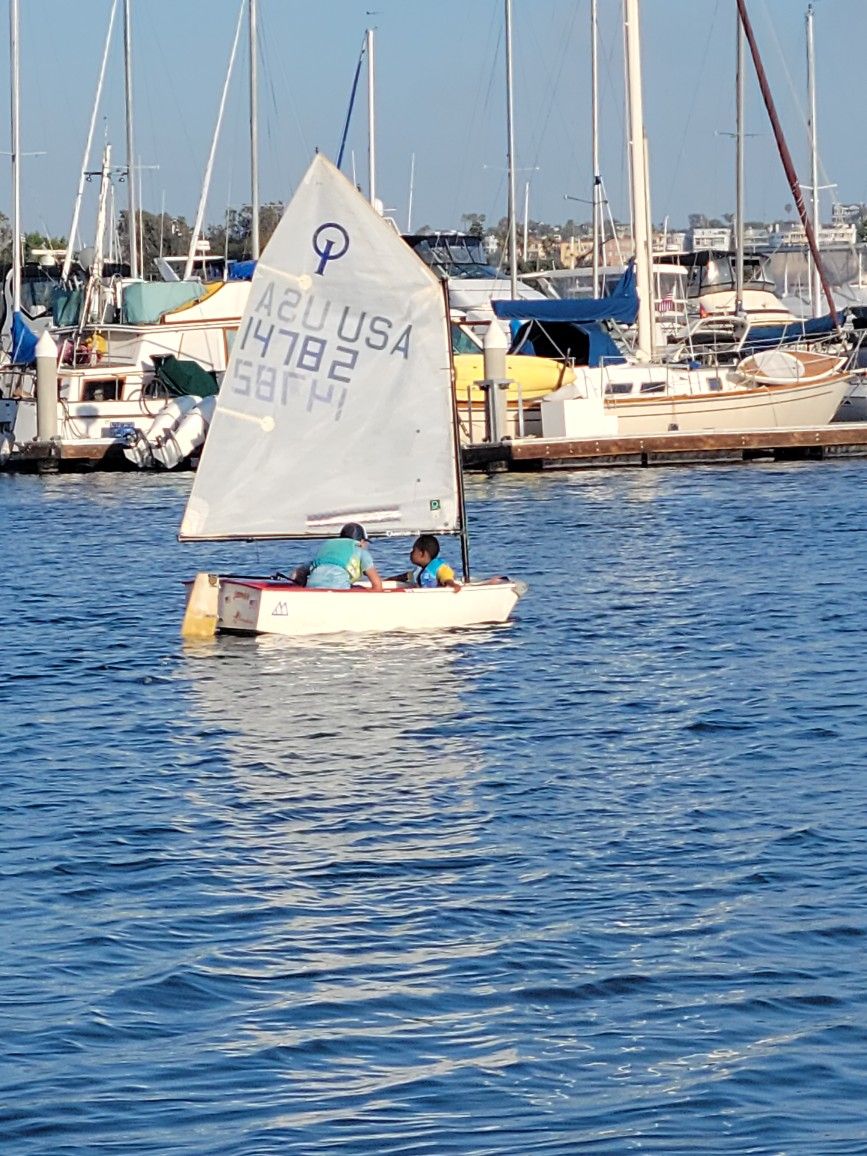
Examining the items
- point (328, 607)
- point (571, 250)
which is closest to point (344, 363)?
point (328, 607)

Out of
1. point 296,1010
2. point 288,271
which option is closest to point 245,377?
point 288,271

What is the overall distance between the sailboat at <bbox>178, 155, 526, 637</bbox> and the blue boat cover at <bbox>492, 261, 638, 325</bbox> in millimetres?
25102

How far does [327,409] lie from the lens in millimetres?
23766

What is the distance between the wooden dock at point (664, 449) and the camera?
4447 centimetres

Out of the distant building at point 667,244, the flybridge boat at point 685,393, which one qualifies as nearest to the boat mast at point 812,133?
the distant building at point 667,244

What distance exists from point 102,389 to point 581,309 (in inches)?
463

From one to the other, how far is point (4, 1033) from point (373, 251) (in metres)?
14.7

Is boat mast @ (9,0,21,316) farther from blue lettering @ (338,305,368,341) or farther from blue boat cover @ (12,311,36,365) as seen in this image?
blue lettering @ (338,305,368,341)

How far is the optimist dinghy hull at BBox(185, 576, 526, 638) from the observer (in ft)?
71.8

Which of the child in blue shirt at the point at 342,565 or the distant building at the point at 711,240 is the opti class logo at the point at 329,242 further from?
the distant building at the point at 711,240

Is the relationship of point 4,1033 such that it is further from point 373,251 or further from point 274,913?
point 373,251

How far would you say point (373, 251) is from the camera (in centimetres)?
2327

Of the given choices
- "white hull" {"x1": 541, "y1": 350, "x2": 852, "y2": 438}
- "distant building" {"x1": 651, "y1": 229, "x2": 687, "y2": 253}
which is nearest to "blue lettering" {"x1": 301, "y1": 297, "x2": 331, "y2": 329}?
"white hull" {"x1": 541, "y1": 350, "x2": 852, "y2": 438}

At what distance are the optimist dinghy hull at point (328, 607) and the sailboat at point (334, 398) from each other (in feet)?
1.70
